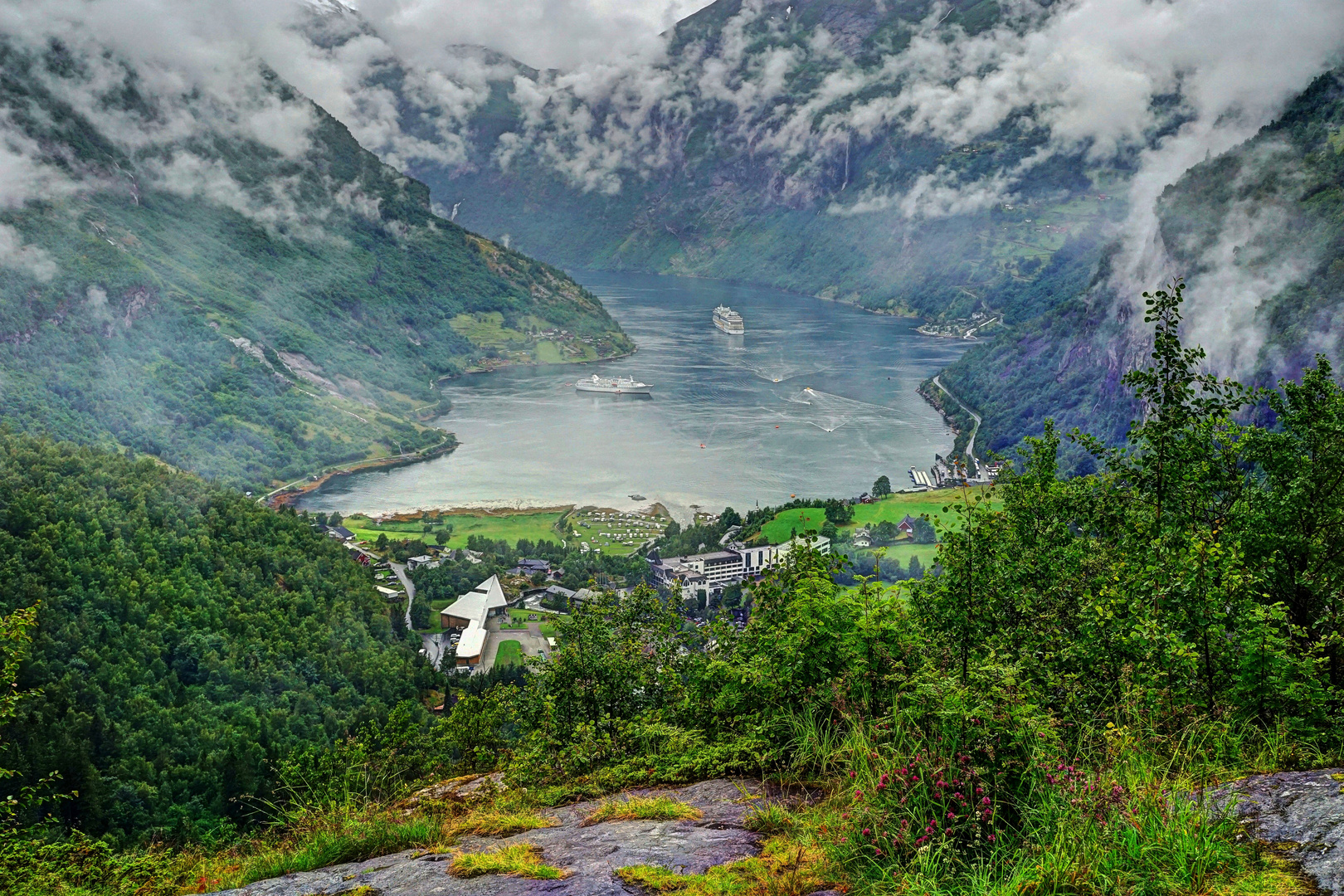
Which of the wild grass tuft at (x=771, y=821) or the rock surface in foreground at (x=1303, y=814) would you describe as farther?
Result: the wild grass tuft at (x=771, y=821)

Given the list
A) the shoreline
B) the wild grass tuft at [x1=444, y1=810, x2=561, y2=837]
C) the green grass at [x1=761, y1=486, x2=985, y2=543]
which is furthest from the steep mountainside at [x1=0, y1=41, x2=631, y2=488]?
the wild grass tuft at [x1=444, y1=810, x2=561, y2=837]

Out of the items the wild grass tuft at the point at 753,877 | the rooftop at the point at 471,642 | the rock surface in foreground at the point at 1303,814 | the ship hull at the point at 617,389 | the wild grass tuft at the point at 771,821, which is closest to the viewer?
the rock surface in foreground at the point at 1303,814

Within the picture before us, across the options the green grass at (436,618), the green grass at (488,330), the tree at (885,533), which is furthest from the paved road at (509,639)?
the green grass at (488,330)

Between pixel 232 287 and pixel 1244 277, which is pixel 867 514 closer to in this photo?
pixel 1244 277

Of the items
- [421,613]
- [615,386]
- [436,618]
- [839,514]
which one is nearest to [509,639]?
[436,618]

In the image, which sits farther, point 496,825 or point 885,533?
point 885,533

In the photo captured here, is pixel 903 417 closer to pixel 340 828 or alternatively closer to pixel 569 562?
pixel 569 562

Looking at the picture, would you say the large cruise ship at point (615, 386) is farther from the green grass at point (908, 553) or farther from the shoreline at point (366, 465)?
the green grass at point (908, 553)
